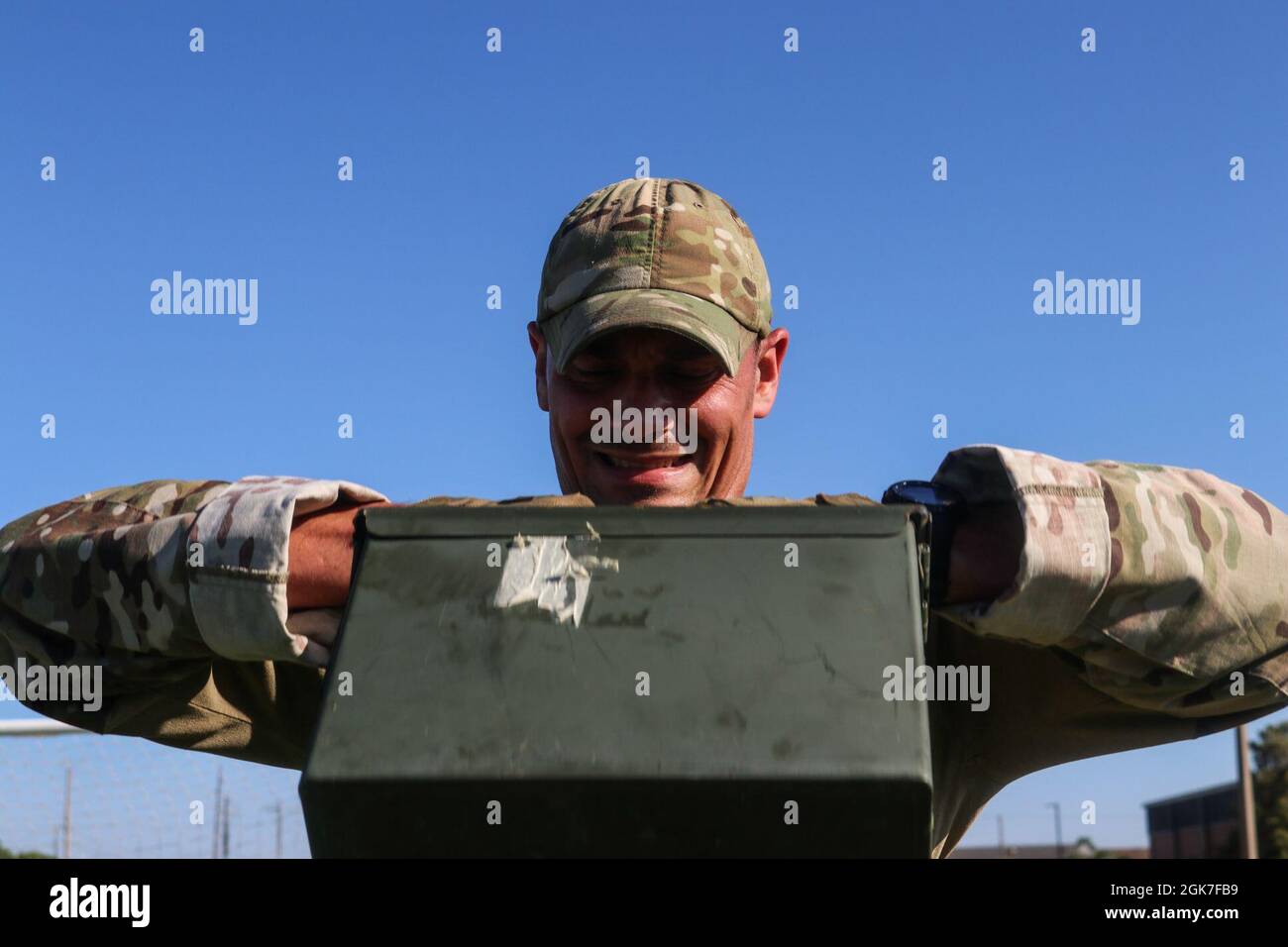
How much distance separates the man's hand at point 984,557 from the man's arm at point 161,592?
82 cm

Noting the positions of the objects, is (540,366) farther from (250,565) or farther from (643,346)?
(250,565)

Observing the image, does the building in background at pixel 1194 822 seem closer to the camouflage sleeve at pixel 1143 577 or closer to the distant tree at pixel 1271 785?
the distant tree at pixel 1271 785

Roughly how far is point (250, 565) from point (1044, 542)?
1.06m

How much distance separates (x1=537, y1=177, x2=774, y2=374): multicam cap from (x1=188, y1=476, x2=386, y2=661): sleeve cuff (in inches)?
34.7

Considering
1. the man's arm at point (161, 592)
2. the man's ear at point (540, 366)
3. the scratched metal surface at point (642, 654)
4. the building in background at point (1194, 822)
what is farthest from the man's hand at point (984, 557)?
the building in background at point (1194, 822)

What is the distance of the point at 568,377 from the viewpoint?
2.88 m

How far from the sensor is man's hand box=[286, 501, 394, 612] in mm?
2008

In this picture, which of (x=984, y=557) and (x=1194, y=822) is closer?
(x=984, y=557)

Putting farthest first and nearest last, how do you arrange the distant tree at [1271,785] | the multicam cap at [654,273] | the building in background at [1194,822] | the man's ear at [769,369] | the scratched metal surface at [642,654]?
the building in background at [1194,822]
the distant tree at [1271,785]
the man's ear at [769,369]
the multicam cap at [654,273]
the scratched metal surface at [642,654]

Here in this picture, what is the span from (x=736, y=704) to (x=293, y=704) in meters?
1.45

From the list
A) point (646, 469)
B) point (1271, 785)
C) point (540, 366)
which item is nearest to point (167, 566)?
point (646, 469)

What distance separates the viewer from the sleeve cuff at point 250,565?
197 centimetres

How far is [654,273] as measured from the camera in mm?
2854
